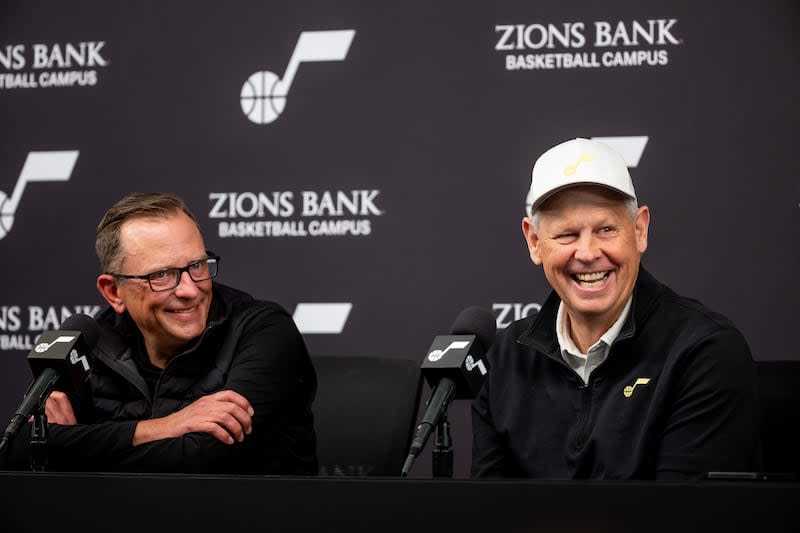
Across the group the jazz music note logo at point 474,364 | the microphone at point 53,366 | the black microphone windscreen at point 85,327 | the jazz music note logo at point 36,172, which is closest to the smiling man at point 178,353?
the black microphone windscreen at point 85,327

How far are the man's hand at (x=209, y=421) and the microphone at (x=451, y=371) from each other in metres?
0.76

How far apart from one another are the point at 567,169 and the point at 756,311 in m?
1.56

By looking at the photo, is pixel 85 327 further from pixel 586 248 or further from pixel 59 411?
pixel 586 248

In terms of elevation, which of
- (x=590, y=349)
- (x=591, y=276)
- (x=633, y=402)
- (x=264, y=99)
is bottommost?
(x=633, y=402)

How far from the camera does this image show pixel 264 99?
4.01 m

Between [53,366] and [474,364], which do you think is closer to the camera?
[474,364]

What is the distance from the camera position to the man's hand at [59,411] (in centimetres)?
277

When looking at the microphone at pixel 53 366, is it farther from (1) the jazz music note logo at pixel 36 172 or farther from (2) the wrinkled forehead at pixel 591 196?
(1) the jazz music note logo at pixel 36 172

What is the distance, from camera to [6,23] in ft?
13.9

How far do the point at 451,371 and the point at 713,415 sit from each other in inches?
25.3

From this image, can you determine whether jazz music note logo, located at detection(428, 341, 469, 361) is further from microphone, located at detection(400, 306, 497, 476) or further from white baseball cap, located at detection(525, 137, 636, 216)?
white baseball cap, located at detection(525, 137, 636, 216)

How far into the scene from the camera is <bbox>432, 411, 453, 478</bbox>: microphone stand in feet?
5.97

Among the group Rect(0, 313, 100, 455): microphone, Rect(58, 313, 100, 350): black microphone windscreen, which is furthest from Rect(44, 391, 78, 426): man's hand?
Rect(0, 313, 100, 455): microphone

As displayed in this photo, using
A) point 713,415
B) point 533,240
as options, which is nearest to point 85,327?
point 533,240
